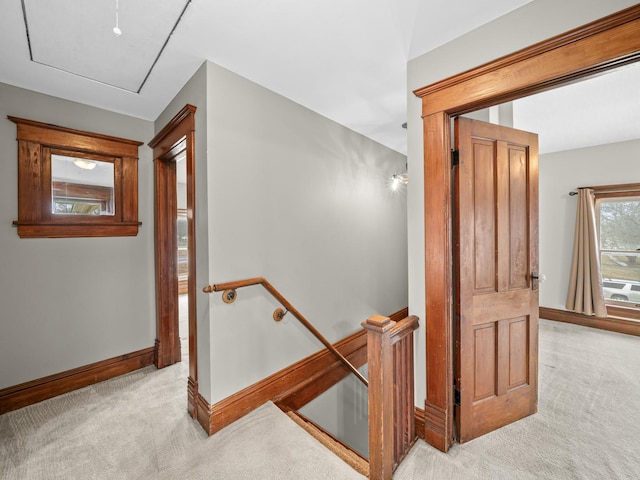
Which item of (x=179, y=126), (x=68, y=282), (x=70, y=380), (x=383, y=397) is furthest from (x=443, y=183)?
(x=70, y=380)

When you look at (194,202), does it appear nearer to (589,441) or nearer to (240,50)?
(240,50)

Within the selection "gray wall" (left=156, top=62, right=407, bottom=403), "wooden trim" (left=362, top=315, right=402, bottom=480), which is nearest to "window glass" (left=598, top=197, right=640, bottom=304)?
"gray wall" (left=156, top=62, right=407, bottom=403)

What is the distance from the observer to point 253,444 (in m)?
1.61

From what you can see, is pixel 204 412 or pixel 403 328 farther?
pixel 204 412

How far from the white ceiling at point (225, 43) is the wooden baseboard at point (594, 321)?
421cm

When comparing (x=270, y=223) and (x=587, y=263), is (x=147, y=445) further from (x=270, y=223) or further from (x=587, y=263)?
(x=587, y=263)

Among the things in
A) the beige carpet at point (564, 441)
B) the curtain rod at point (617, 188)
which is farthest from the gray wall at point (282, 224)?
the curtain rod at point (617, 188)

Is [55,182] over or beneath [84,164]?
beneath

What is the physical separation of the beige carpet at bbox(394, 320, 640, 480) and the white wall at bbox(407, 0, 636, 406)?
36 centimetres

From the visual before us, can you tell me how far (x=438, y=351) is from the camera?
162 cm

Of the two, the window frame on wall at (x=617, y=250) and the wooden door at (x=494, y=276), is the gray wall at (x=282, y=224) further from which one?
the window frame on wall at (x=617, y=250)

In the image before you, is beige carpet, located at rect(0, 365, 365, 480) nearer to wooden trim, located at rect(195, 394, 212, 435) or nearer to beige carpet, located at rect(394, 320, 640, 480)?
wooden trim, located at rect(195, 394, 212, 435)

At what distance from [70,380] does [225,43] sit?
290 cm

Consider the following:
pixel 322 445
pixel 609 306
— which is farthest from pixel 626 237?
pixel 322 445
